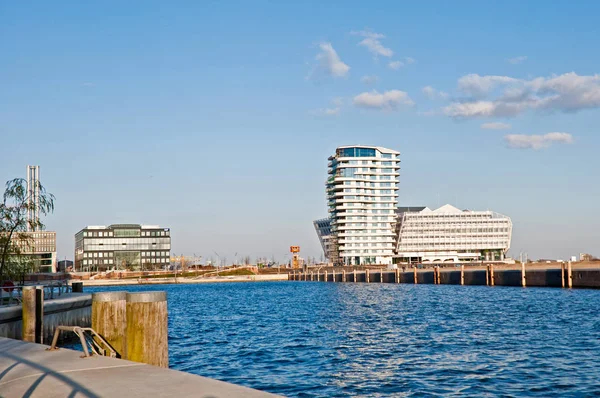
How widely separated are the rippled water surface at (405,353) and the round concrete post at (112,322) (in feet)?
28.3

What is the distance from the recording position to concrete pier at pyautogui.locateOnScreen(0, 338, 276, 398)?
40.4 ft

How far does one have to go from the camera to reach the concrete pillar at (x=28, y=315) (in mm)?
29891

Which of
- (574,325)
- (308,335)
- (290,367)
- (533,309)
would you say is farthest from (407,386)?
(533,309)

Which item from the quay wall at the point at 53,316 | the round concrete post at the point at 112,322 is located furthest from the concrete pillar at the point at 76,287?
the round concrete post at the point at 112,322

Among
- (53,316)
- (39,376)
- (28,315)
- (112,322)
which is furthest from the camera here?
(53,316)

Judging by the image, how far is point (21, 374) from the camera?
15188 mm

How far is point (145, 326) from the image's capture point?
685 inches

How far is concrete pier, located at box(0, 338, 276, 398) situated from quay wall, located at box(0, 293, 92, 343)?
16162 mm

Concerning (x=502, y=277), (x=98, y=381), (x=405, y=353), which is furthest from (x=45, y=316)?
(x=502, y=277)

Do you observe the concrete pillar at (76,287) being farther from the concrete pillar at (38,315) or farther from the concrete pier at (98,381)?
the concrete pier at (98,381)

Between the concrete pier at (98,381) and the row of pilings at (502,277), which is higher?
the concrete pier at (98,381)

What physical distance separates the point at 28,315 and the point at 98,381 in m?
18.3

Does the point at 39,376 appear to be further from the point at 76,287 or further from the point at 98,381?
the point at 76,287

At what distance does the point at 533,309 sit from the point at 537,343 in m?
26.0
